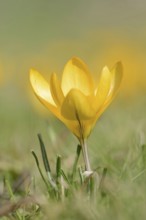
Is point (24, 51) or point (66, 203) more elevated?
point (24, 51)

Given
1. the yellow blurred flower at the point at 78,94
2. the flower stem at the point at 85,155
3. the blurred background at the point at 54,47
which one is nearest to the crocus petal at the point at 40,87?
the yellow blurred flower at the point at 78,94

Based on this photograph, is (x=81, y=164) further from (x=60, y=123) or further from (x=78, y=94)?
(x=60, y=123)

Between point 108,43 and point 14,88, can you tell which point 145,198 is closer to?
point 14,88

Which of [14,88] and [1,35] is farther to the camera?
[1,35]

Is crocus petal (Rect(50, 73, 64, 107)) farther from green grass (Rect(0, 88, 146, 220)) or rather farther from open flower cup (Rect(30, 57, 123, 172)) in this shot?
green grass (Rect(0, 88, 146, 220))

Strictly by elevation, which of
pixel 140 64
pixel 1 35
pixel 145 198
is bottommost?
pixel 145 198

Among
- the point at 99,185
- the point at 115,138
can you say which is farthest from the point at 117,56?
the point at 99,185

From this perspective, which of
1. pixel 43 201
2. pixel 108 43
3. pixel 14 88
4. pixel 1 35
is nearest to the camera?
pixel 43 201

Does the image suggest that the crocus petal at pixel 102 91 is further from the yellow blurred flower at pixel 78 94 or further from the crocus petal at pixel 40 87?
the crocus petal at pixel 40 87
